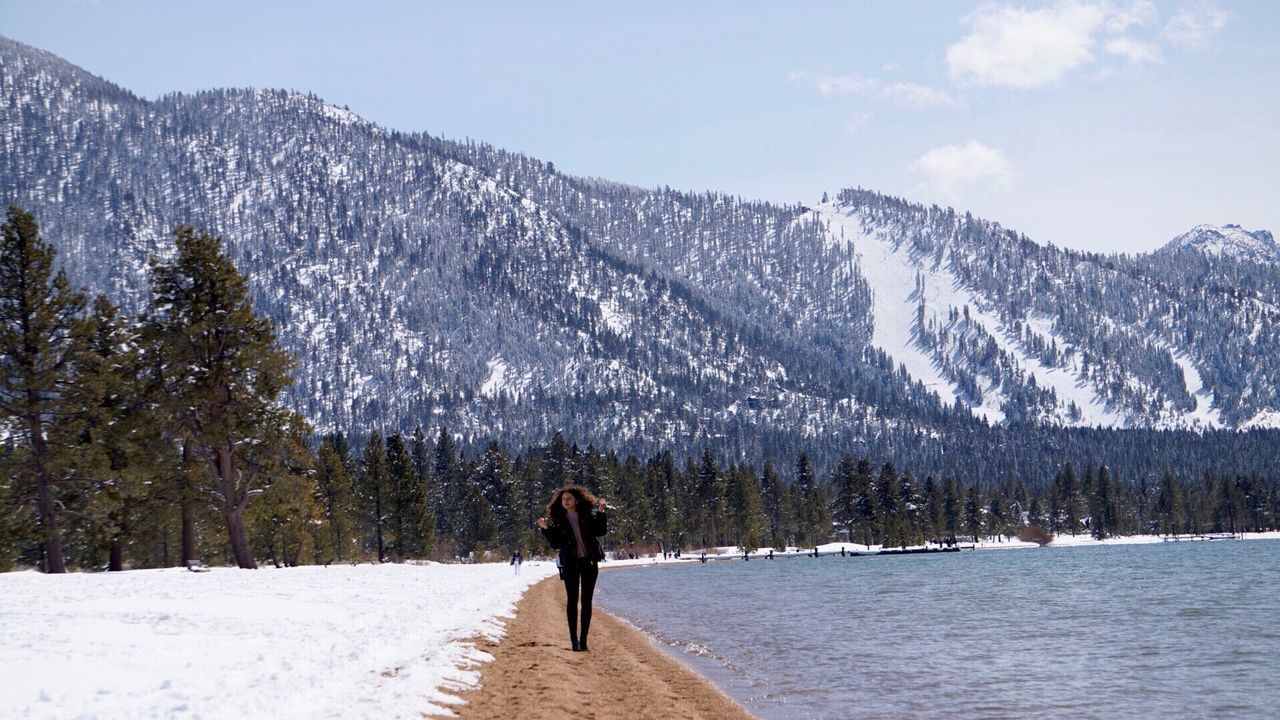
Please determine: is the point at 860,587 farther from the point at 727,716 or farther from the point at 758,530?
the point at 758,530

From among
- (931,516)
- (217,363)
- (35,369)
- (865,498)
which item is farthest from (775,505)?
(35,369)

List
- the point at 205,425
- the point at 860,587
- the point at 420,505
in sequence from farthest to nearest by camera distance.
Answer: the point at 420,505, the point at 860,587, the point at 205,425

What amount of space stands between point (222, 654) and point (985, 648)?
22067 millimetres

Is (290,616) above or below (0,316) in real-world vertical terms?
below

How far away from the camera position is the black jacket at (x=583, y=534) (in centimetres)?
2080

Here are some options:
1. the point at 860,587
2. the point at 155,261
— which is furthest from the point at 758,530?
the point at 155,261

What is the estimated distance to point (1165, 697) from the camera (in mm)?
23266

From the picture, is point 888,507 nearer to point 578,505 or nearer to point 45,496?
point 45,496

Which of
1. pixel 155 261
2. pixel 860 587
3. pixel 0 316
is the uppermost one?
pixel 155 261

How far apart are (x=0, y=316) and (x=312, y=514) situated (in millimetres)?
19079

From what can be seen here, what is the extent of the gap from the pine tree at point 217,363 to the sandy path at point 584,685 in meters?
27.2

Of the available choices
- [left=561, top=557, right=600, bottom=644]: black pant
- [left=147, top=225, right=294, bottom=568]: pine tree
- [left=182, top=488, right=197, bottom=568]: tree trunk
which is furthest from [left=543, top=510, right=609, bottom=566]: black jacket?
[left=182, top=488, right=197, bottom=568]: tree trunk

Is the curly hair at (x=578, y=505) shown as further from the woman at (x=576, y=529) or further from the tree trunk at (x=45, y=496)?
the tree trunk at (x=45, y=496)

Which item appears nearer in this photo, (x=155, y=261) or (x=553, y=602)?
(x=553, y=602)
